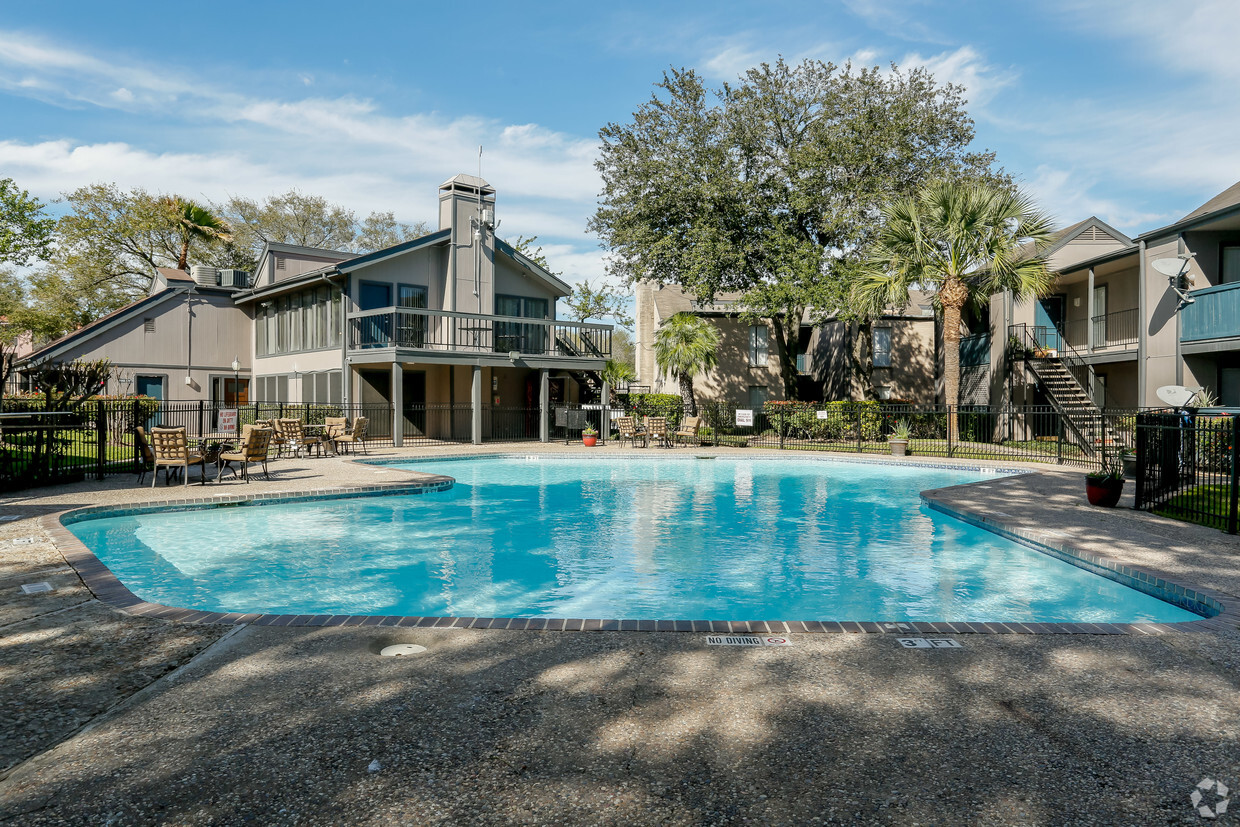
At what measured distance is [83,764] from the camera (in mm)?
3023

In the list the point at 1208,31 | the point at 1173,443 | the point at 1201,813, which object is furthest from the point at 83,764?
the point at 1208,31

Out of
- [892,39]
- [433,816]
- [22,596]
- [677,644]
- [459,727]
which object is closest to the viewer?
[433,816]

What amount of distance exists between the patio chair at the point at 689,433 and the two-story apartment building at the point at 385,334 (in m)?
3.78

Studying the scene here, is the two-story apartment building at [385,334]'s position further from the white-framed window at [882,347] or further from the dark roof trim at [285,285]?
the white-framed window at [882,347]

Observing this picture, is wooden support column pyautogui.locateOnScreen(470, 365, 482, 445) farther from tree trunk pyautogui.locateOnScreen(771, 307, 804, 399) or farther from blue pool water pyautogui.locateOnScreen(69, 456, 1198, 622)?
tree trunk pyautogui.locateOnScreen(771, 307, 804, 399)

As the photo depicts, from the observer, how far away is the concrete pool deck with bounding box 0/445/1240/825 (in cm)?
274

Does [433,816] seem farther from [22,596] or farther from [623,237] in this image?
[623,237]

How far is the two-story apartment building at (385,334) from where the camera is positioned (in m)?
23.0

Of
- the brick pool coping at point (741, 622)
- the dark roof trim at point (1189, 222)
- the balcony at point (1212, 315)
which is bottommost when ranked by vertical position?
the brick pool coping at point (741, 622)

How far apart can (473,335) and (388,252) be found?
12.6 feet

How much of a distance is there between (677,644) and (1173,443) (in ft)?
31.6

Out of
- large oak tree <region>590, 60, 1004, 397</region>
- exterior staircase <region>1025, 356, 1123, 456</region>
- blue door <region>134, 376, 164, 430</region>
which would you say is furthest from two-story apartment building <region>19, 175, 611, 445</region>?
exterior staircase <region>1025, 356, 1123, 456</region>

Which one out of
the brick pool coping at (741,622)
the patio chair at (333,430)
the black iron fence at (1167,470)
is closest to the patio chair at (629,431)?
the patio chair at (333,430)

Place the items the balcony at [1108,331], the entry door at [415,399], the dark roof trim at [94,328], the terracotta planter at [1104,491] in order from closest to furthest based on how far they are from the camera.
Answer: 1. the terracotta planter at [1104,491]
2. the balcony at [1108,331]
3. the entry door at [415,399]
4. the dark roof trim at [94,328]
